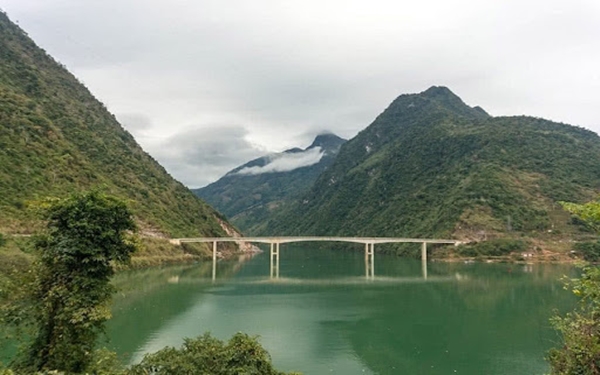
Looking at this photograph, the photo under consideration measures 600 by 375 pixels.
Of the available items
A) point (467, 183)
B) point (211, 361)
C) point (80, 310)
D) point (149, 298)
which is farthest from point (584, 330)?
point (467, 183)

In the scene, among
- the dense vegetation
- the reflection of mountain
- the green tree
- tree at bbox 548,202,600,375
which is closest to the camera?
tree at bbox 548,202,600,375

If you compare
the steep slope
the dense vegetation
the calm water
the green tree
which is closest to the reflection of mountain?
the calm water

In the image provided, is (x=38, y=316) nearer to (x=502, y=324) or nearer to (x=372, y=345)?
(x=372, y=345)

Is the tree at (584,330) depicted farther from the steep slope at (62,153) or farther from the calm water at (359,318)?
the steep slope at (62,153)

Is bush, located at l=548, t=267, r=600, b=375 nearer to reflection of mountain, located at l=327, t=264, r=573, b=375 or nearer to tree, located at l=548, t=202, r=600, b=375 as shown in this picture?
tree, located at l=548, t=202, r=600, b=375

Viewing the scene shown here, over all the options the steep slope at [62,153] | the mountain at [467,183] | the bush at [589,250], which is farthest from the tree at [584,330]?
the mountain at [467,183]

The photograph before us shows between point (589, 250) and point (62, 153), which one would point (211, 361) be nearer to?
point (62, 153)

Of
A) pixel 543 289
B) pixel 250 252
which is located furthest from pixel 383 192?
pixel 543 289
